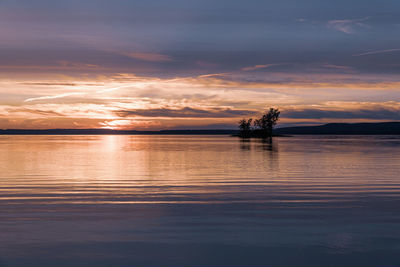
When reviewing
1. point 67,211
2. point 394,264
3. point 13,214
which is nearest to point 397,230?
point 394,264

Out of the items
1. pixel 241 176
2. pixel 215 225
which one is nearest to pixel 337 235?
pixel 215 225

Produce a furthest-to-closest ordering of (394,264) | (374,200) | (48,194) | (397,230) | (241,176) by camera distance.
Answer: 1. (241,176)
2. (48,194)
3. (374,200)
4. (397,230)
5. (394,264)

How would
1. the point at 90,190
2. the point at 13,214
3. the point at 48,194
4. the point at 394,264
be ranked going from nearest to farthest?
the point at 394,264 → the point at 13,214 → the point at 48,194 → the point at 90,190

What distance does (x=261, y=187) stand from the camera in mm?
23547

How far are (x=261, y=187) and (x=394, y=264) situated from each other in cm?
1369

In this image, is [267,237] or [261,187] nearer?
[267,237]

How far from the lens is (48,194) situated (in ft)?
67.8

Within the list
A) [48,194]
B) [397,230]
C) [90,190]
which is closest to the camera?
[397,230]

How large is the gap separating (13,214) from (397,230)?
13.0m

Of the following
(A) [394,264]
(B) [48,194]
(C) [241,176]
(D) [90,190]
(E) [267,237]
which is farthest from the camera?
(C) [241,176]

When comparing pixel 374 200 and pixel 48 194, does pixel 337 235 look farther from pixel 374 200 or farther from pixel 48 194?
pixel 48 194

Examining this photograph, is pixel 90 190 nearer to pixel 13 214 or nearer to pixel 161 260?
pixel 13 214

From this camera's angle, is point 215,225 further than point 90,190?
No

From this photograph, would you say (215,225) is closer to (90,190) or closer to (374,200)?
(374,200)
